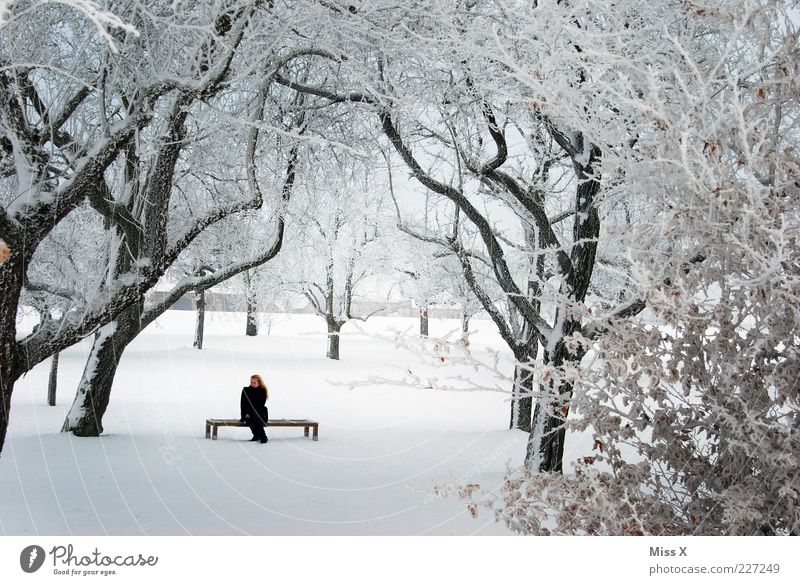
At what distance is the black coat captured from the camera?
5.02m

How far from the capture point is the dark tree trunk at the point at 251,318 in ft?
21.3

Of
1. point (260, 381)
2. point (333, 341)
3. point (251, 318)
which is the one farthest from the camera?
point (333, 341)

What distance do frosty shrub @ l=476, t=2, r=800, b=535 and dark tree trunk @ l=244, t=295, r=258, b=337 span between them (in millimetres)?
4517

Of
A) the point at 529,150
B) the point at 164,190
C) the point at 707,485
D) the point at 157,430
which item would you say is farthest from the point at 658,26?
the point at 157,430

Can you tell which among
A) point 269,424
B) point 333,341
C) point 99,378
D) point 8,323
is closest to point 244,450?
point 269,424

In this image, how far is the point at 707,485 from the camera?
2.17 m

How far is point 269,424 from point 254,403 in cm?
30

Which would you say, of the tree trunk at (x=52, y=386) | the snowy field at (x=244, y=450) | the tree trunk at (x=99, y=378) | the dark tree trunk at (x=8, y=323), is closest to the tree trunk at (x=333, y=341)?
the snowy field at (x=244, y=450)

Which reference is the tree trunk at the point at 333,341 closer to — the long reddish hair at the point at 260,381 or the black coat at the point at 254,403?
the long reddish hair at the point at 260,381

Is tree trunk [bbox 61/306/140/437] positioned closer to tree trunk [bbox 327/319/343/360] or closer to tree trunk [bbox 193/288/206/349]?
tree trunk [bbox 193/288/206/349]

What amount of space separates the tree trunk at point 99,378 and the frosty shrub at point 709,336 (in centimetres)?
348

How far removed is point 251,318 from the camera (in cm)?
662

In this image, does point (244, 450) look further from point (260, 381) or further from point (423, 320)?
point (423, 320)
